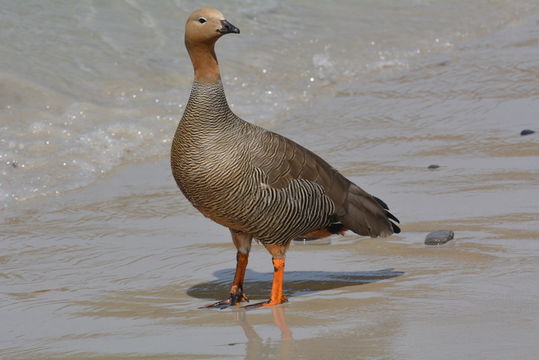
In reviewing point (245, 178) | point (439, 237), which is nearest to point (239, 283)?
point (245, 178)

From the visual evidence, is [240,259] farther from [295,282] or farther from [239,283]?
[295,282]

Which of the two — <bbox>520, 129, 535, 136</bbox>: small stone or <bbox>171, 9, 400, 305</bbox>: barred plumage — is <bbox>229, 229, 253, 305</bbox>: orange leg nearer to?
<bbox>171, 9, 400, 305</bbox>: barred plumage

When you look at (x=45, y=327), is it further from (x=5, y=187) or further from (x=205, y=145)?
(x=5, y=187)

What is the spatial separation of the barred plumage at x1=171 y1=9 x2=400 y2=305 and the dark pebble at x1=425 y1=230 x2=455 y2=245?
0.64 metres

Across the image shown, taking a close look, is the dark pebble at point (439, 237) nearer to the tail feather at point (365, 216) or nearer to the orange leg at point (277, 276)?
the tail feather at point (365, 216)

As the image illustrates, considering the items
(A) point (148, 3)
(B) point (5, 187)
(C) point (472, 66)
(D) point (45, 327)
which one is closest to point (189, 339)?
(D) point (45, 327)

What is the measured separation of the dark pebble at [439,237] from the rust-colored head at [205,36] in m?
1.99

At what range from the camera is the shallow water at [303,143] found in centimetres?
608

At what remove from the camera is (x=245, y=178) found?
6.45 m

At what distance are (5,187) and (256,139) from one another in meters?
4.47

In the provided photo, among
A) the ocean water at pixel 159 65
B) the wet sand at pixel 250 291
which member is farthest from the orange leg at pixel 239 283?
the ocean water at pixel 159 65

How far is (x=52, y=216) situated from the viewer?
31.2ft

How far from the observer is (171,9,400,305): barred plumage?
21.1 feet

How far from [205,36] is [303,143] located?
4.86 metres
